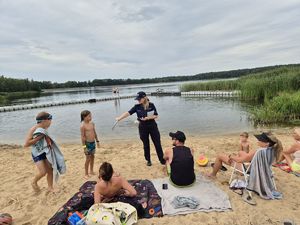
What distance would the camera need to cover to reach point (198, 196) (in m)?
3.84

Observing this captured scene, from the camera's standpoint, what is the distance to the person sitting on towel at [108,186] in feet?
11.0

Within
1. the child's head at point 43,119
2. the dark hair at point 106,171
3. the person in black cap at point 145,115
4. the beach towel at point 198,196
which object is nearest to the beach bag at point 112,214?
the dark hair at point 106,171

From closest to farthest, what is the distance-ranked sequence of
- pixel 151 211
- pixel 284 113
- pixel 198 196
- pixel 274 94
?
pixel 151 211 → pixel 198 196 → pixel 284 113 → pixel 274 94

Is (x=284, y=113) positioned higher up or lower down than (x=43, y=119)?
lower down

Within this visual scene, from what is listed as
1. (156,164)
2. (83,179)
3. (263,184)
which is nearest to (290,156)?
(263,184)

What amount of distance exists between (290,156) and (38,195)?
204 inches

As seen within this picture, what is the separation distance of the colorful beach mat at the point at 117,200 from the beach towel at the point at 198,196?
112 millimetres

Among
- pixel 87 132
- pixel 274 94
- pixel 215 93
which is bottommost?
pixel 215 93

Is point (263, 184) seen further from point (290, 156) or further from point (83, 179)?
point (83, 179)

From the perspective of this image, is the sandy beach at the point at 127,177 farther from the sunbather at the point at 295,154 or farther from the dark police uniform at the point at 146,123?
the dark police uniform at the point at 146,123

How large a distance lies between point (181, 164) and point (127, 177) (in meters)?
1.64

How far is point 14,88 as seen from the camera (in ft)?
227

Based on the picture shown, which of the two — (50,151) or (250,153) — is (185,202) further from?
(50,151)

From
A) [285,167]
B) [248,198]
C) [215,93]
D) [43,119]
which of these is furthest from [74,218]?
[215,93]
